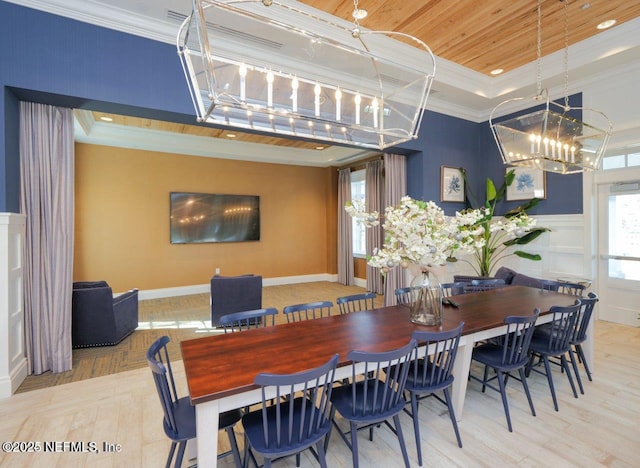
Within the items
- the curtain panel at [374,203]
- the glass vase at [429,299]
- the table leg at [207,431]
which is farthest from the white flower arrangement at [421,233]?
the curtain panel at [374,203]

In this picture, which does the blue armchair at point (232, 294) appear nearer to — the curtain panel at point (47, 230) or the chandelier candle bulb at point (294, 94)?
the curtain panel at point (47, 230)

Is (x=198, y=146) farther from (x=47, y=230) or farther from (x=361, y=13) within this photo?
(x=361, y=13)

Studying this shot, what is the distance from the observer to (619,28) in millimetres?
3705

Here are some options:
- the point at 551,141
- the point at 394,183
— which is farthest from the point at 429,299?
the point at 394,183

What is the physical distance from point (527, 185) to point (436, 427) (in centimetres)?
450

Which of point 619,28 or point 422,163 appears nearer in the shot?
point 619,28

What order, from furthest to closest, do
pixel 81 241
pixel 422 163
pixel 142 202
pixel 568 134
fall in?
pixel 142 202 → pixel 81 241 → pixel 422 163 → pixel 568 134

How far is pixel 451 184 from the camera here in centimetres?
556

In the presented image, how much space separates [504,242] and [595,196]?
1355 mm

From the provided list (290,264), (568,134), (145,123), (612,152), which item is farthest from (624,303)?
(145,123)

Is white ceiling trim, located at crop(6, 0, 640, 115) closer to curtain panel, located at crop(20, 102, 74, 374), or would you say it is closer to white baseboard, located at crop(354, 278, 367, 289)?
curtain panel, located at crop(20, 102, 74, 374)

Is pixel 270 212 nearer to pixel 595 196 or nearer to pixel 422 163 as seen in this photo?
pixel 422 163

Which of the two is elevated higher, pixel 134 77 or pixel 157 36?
pixel 157 36

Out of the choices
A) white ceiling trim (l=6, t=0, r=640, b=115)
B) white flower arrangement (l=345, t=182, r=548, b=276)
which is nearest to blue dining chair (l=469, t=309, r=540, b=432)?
white flower arrangement (l=345, t=182, r=548, b=276)
